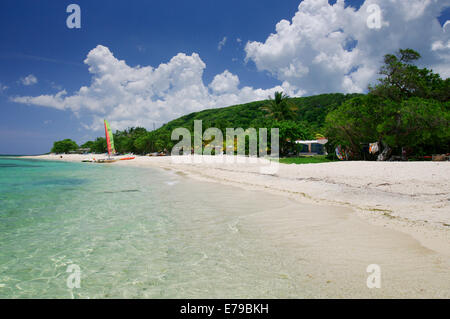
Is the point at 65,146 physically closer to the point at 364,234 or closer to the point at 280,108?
the point at 280,108

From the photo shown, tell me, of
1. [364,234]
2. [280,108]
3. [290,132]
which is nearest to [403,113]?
[290,132]

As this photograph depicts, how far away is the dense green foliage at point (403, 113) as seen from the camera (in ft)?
58.1

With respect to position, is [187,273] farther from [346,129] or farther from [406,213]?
[346,129]

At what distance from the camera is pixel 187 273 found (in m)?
3.89

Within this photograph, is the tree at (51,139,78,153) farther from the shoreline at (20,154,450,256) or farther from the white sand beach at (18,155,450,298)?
the white sand beach at (18,155,450,298)

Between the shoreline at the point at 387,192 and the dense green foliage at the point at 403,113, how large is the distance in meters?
6.95

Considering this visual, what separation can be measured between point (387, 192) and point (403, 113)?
482 inches

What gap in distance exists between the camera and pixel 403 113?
1800cm

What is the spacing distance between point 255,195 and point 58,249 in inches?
296

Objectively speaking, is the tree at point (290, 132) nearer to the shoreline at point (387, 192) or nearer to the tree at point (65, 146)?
the shoreline at point (387, 192)

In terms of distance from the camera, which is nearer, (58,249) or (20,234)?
(58,249)

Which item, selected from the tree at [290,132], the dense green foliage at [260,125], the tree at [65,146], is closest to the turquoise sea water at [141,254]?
the dense green foliage at [260,125]
